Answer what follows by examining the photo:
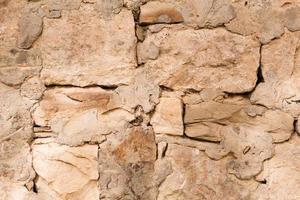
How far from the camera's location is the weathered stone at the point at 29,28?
179cm

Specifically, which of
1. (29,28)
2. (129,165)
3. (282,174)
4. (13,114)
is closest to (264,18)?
(282,174)

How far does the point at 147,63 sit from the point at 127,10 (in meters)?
0.22

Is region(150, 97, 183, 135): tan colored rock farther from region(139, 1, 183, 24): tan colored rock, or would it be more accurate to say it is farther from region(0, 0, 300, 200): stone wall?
region(139, 1, 183, 24): tan colored rock

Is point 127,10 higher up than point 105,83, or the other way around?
point 127,10

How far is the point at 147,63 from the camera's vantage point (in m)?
1.80

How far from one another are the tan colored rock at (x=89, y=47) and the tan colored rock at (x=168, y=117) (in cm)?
17

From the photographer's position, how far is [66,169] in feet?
6.04

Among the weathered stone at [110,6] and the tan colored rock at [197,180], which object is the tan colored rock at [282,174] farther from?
the weathered stone at [110,6]

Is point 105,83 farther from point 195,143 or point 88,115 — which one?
point 195,143

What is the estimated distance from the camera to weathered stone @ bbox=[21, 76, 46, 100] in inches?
71.4

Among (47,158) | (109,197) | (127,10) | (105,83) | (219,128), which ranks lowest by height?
(109,197)

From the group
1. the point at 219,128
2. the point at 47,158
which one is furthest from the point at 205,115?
the point at 47,158

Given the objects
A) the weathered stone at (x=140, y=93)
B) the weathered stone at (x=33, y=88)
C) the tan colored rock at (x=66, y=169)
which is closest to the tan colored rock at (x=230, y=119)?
the weathered stone at (x=140, y=93)

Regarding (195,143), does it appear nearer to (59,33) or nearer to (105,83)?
(105,83)
